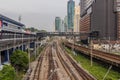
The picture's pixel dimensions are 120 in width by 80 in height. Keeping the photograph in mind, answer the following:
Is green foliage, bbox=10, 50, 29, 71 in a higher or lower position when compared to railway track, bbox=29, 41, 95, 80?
higher

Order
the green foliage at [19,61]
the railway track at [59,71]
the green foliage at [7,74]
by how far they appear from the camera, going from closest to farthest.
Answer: the green foliage at [7,74]
the railway track at [59,71]
the green foliage at [19,61]

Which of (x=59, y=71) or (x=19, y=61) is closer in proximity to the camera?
(x=19, y=61)

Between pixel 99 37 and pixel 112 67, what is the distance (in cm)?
9415

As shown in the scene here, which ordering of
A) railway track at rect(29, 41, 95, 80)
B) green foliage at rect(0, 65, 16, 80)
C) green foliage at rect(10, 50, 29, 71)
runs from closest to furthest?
green foliage at rect(0, 65, 16, 80) < railway track at rect(29, 41, 95, 80) < green foliage at rect(10, 50, 29, 71)

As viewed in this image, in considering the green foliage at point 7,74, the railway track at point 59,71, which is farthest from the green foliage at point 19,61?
the green foliage at point 7,74

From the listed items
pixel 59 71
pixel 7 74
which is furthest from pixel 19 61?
pixel 7 74

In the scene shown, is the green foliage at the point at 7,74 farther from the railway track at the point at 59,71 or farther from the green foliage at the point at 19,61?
the green foliage at the point at 19,61

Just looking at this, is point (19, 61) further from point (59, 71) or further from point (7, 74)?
point (7, 74)

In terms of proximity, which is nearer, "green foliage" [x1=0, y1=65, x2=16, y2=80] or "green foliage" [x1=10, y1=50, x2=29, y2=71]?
"green foliage" [x1=0, y1=65, x2=16, y2=80]

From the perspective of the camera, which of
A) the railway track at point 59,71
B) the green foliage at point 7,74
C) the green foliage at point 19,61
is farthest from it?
the green foliage at point 19,61

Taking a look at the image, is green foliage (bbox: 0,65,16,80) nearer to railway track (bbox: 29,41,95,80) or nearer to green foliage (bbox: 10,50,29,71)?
railway track (bbox: 29,41,95,80)

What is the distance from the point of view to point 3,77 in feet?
113

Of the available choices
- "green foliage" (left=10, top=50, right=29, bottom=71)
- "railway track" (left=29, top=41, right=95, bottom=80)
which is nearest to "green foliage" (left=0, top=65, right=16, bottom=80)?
"railway track" (left=29, top=41, right=95, bottom=80)

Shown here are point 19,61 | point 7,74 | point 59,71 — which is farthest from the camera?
point 59,71
